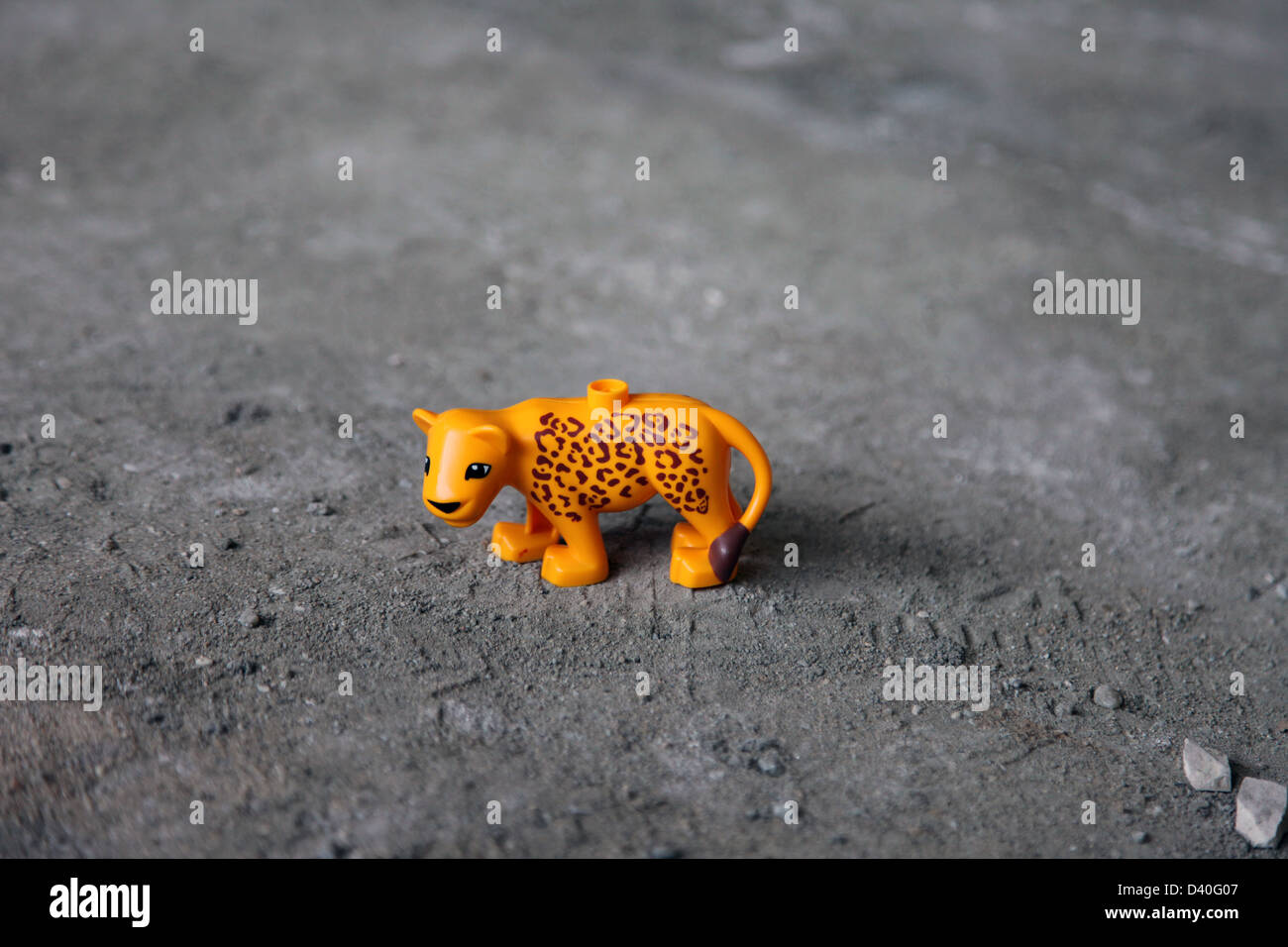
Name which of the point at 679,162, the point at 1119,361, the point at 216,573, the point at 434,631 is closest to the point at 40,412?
the point at 216,573

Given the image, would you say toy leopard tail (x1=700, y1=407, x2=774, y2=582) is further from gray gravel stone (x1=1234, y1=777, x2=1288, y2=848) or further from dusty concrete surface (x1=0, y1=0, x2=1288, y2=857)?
gray gravel stone (x1=1234, y1=777, x2=1288, y2=848)

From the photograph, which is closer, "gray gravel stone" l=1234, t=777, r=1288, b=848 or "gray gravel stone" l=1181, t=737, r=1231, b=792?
"gray gravel stone" l=1234, t=777, r=1288, b=848

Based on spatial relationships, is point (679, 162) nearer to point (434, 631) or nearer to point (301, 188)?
point (301, 188)

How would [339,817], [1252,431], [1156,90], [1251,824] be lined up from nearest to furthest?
[339,817], [1251,824], [1252,431], [1156,90]

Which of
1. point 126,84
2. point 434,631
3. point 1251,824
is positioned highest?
point 126,84

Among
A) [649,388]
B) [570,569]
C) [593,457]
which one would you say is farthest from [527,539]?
[649,388]

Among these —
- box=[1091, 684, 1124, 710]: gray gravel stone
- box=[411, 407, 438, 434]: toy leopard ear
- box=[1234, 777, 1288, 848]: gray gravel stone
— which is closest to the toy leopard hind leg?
box=[411, 407, 438, 434]: toy leopard ear

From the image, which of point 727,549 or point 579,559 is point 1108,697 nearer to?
point 727,549
